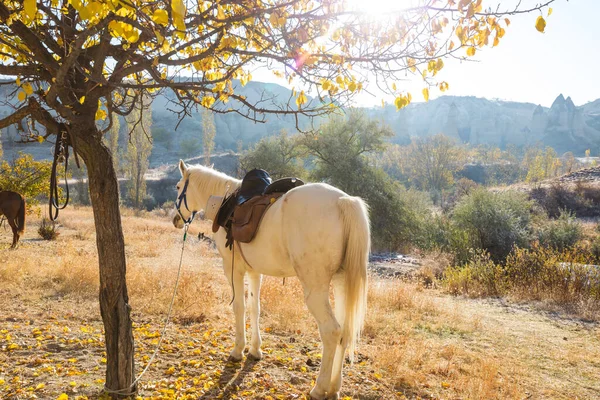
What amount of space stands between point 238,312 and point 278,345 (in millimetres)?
854

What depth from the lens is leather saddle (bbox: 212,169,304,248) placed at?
392 centimetres

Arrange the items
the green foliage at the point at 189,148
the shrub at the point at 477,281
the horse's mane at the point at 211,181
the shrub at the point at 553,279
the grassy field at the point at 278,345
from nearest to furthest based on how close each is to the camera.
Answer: the grassy field at the point at 278,345 → the horse's mane at the point at 211,181 → the shrub at the point at 553,279 → the shrub at the point at 477,281 → the green foliage at the point at 189,148

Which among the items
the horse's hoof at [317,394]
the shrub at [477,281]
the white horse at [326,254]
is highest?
the white horse at [326,254]

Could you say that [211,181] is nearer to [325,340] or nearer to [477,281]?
[325,340]

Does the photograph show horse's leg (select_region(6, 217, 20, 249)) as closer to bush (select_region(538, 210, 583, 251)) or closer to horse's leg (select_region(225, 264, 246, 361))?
horse's leg (select_region(225, 264, 246, 361))

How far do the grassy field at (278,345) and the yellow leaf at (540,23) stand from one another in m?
3.17

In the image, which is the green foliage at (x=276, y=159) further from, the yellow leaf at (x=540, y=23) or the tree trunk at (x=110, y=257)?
the yellow leaf at (x=540, y=23)

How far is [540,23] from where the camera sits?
2230 mm

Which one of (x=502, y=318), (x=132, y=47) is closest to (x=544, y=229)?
(x=502, y=318)

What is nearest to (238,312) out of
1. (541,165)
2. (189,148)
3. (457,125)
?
(541,165)

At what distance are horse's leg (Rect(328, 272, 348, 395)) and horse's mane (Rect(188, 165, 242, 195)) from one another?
1739mm

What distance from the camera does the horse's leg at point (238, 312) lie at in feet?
14.4

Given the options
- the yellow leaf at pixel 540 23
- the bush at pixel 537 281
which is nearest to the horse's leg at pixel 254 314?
the yellow leaf at pixel 540 23

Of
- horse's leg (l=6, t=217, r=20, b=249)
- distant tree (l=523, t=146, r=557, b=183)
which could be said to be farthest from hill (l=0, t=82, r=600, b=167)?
horse's leg (l=6, t=217, r=20, b=249)
